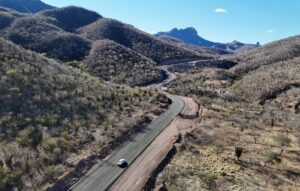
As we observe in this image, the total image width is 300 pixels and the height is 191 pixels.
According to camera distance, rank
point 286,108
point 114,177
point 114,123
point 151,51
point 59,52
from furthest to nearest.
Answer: point 151,51 → point 59,52 → point 286,108 → point 114,123 → point 114,177

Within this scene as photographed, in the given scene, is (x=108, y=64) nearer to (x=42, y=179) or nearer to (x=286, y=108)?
(x=286, y=108)

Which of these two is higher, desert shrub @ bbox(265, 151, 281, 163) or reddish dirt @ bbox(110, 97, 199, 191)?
desert shrub @ bbox(265, 151, 281, 163)

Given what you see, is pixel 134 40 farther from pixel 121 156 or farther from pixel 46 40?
pixel 121 156

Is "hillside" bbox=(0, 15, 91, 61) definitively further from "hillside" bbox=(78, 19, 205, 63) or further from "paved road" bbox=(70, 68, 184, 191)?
"paved road" bbox=(70, 68, 184, 191)

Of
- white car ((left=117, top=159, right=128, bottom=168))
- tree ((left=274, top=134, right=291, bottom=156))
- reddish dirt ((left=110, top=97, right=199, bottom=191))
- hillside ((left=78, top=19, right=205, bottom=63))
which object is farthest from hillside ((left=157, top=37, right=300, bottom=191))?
hillside ((left=78, top=19, right=205, bottom=63))

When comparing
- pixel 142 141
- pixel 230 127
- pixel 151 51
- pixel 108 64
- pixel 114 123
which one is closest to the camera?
pixel 142 141

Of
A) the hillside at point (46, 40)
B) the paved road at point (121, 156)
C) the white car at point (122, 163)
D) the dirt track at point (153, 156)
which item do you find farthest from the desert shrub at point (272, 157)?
the hillside at point (46, 40)

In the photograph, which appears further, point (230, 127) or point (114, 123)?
point (230, 127)

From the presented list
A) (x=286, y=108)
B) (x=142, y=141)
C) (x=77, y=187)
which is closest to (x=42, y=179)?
(x=77, y=187)
